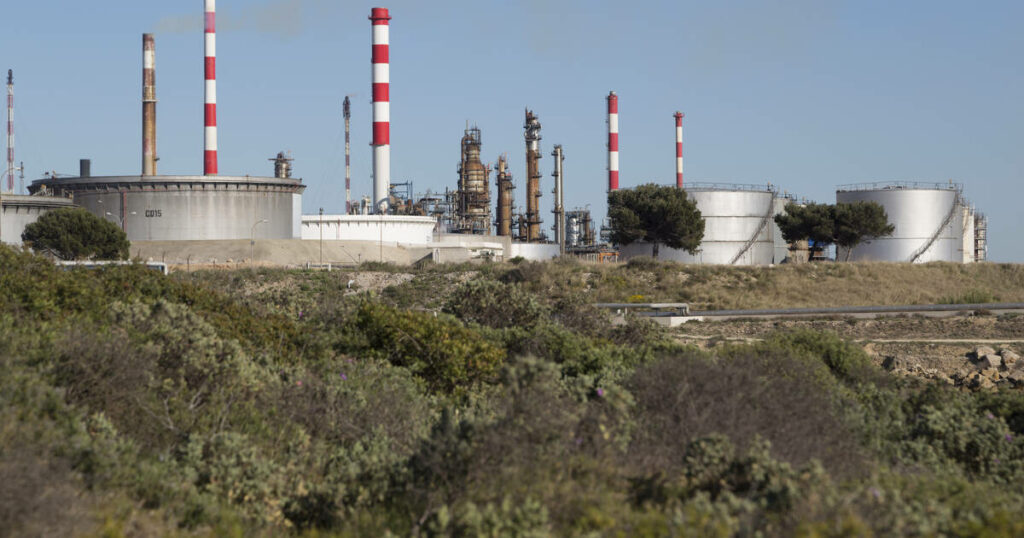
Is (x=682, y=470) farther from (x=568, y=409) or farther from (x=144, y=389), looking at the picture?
(x=144, y=389)

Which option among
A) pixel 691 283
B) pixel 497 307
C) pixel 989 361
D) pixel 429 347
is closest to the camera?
pixel 429 347

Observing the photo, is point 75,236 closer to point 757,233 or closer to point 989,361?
point 757,233

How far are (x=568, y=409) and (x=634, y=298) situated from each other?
30444 mm

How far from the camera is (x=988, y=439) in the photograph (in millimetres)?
9531

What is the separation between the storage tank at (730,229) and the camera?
62250 millimetres

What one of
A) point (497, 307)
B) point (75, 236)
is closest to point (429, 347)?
point (497, 307)

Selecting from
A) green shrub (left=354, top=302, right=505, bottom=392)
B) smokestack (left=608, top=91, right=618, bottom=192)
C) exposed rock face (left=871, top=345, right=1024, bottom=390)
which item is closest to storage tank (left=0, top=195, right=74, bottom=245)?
smokestack (left=608, top=91, right=618, bottom=192)

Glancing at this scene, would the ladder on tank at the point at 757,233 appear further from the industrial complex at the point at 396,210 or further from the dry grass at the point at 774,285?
the dry grass at the point at 774,285

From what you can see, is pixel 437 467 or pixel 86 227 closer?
pixel 437 467

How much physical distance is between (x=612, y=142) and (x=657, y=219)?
10313mm

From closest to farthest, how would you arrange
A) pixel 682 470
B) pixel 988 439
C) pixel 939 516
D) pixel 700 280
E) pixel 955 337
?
pixel 939 516 < pixel 682 470 < pixel 988 439 < pixel 955 337 < pixel 700 280

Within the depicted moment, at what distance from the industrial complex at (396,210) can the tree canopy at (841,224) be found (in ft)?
6.10

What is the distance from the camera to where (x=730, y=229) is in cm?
6322

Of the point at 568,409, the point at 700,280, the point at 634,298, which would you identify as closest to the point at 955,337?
the point at 634,298
